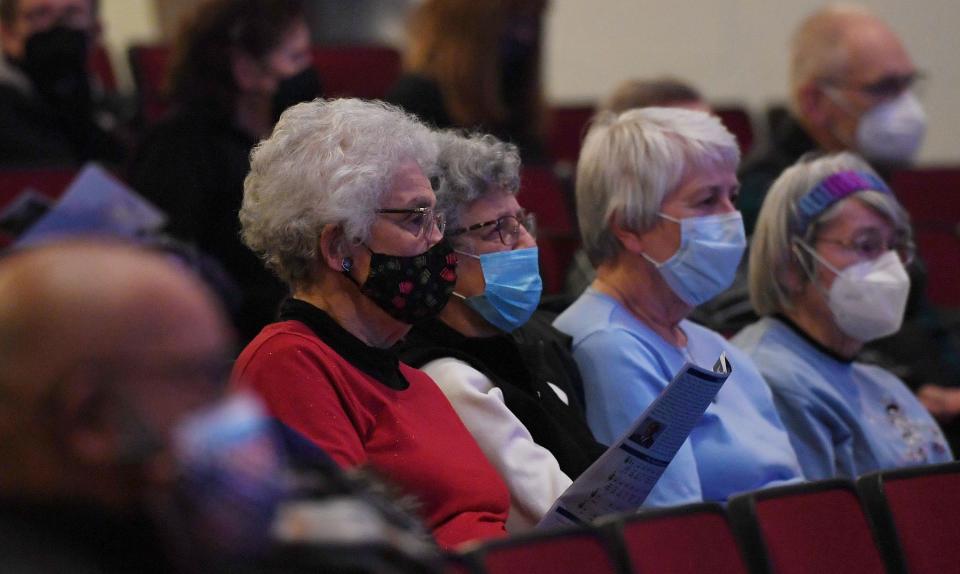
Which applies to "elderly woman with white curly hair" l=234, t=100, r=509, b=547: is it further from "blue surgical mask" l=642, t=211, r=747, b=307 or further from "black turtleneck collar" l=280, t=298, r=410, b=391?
"blue surgical mask" l=642, t=211, r=747, b=307

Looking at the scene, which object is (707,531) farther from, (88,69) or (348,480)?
(88,69)

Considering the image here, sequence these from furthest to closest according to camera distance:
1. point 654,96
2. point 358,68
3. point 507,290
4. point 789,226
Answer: point 358,68, point 654,96, point 789,226, point 507,290

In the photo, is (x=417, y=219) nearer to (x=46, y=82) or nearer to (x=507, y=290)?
(x=507, y=290)

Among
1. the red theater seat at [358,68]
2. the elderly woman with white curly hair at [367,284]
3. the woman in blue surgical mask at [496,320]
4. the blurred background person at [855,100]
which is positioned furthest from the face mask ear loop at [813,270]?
the red theater seat at [358,68]

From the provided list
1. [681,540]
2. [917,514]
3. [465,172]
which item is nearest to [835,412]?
[917,514]

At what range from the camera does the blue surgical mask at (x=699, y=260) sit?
3158 millimetres

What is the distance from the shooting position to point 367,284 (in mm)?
2531

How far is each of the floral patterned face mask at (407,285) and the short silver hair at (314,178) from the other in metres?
0.06

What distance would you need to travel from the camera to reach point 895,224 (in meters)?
3.45

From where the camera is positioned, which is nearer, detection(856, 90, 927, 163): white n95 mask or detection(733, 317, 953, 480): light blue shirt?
detection(733, 317, 953, 480): light blue shirt

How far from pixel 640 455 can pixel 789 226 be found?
1.20 meters

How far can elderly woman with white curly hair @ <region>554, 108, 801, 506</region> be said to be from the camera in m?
3.03

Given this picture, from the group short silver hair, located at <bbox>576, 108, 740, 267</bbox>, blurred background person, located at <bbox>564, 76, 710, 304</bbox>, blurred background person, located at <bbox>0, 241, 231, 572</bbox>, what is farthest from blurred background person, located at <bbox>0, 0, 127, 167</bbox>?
blurred background person, located at <bbox>0, 241, 231, 572</bbox>

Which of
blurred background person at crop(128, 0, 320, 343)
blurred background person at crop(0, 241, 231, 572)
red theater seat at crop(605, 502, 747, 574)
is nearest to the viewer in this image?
blurred background person at crop(0, 241, 231, 572)
